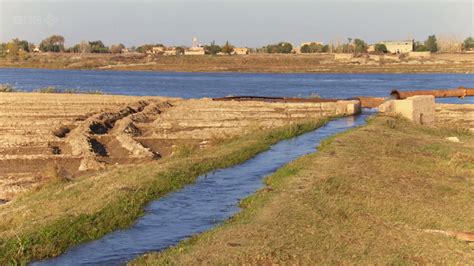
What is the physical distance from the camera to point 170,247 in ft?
32.2

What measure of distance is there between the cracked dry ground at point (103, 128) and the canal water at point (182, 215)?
4.38 meters

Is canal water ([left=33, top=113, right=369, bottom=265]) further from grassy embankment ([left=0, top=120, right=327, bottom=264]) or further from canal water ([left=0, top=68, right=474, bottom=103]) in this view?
canal water ([left=0, top=68, right=474, bottom=103])

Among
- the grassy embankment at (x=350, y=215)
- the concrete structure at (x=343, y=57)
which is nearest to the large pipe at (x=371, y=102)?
the grassy embankment at (x=350, y=215)

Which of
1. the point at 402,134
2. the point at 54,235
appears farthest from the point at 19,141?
the point at 54,235

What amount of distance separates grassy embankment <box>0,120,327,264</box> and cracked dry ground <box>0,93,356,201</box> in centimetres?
258

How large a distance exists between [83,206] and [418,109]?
2116cm

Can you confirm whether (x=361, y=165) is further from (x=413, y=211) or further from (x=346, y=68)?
(x=346, y=68)

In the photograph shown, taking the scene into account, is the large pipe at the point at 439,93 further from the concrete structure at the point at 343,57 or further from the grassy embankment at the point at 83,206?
the concrete structure at the point at 343,57

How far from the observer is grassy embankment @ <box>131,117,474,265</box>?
9.01 metres

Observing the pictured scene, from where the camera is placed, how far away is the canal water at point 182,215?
9.66 m

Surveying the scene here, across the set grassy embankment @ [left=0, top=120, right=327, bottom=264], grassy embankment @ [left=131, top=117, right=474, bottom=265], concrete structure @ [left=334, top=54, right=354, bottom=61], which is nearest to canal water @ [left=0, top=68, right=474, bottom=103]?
grassy embankment @ [left=131, top=117, right=474, bottom=265]

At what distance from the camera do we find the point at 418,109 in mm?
30125

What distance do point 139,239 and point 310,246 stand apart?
278 cm

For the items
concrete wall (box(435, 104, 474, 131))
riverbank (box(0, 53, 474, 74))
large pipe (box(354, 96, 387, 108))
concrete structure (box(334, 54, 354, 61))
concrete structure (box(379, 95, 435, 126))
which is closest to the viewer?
concrete structure (box(379, 95, 435, 126))
